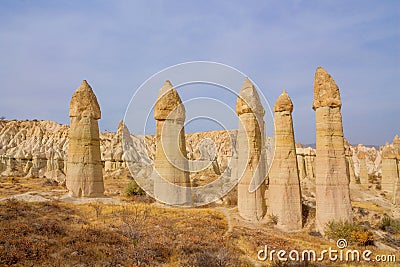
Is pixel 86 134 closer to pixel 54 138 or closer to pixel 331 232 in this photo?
pixel 331 232

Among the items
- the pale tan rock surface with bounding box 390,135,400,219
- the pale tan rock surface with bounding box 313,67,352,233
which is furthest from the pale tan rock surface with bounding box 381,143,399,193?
the pale tan rock surface with bounding box 313,67,352,233

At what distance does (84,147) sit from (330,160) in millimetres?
13026

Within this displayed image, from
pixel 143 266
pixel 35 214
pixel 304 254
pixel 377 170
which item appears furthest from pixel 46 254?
pixel 377 170

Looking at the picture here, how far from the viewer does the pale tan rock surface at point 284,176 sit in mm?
16062

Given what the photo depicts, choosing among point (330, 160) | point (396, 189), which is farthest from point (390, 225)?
point (396, 189)

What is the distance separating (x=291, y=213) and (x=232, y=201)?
735 centimetres

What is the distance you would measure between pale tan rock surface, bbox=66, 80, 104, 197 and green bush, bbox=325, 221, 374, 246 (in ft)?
41.2

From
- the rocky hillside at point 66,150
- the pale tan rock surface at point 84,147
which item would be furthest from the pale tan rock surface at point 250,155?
the pale tan rock surface at point 84,147

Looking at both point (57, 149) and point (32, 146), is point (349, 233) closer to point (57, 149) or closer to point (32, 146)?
point (57, 149)

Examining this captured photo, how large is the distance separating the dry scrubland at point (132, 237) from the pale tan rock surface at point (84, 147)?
177 centimetres

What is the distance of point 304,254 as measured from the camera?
11023 millimetres

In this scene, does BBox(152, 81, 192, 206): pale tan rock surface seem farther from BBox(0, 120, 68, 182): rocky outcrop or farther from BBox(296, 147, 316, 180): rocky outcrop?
BBox(0, 120, 68, 182): rocky outcrop

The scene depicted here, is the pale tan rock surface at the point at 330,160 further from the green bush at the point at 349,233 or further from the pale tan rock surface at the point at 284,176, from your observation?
the pale tan rock surface at the point at 284,176

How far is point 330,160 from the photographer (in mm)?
15078
